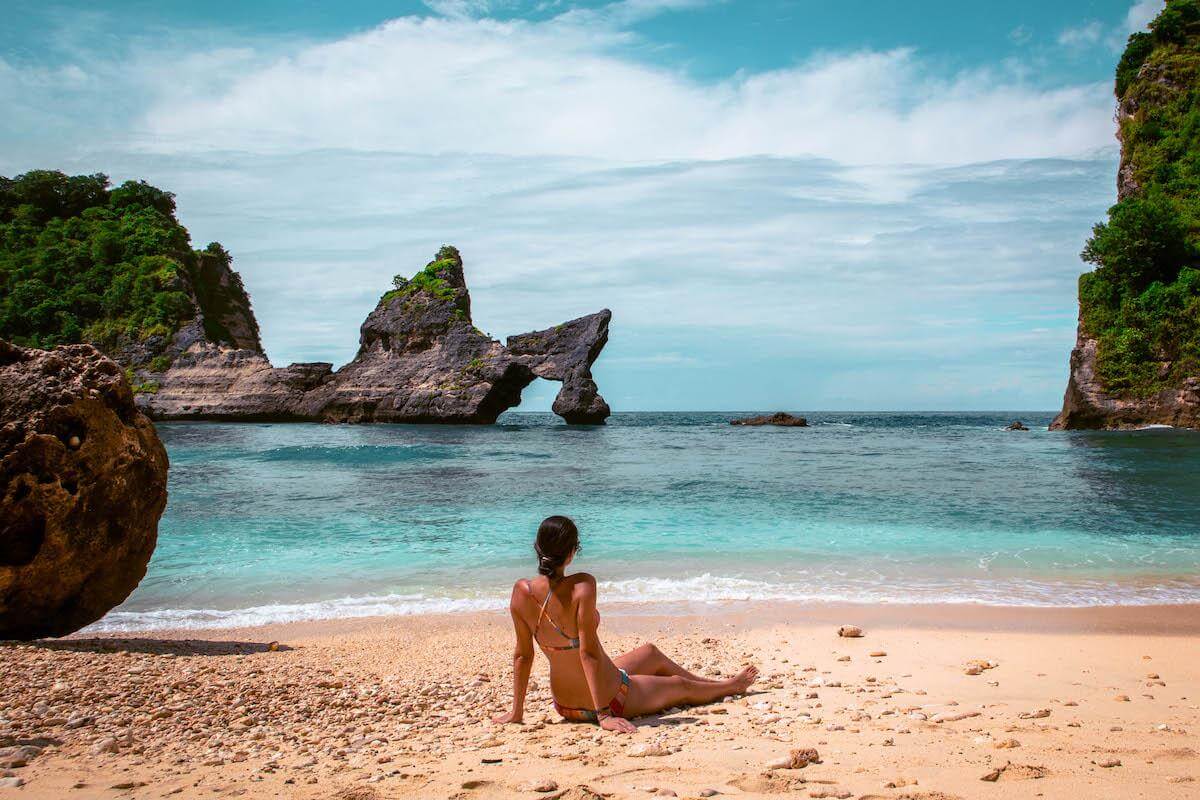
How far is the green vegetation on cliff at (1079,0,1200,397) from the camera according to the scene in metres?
34.8

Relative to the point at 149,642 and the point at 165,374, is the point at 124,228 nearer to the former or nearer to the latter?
the point at 165,374

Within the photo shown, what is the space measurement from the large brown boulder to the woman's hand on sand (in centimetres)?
447

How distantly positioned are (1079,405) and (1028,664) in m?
39.3

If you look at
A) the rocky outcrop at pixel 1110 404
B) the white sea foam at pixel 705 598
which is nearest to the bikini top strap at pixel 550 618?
the white sea foam at pixel 705 598

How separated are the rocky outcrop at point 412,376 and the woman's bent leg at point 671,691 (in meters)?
43.1

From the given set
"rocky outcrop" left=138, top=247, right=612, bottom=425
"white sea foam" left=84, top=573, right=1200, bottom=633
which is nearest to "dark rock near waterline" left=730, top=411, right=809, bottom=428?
"rocky outcrop" left=138, top=247, right=612, bottom=425

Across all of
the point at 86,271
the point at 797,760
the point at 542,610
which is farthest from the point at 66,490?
the point at 86,271

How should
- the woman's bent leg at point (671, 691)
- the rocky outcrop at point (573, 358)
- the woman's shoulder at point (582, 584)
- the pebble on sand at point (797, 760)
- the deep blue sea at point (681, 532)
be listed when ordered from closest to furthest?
the pebble on sand at point (797, 760) < the woman's shoulder at point (582, 584) < the woman's bent leg at point (671, 691) < the deep blue sea at point (681, 532) < the rocky outcrop at point (573, 358)

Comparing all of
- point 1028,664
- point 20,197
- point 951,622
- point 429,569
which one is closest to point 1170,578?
point 951,622

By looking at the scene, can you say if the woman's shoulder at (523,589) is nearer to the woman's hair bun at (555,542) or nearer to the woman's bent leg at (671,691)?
the woman's hair bun at (555,542)

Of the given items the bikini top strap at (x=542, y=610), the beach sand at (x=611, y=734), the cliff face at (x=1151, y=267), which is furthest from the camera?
the cliff face at (x=1151, y=267)

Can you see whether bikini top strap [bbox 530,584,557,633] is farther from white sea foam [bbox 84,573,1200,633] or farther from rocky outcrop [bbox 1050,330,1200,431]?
rocky outcrop [bbox 1050,330,1200,431]

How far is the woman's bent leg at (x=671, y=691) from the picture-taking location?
14.1ft

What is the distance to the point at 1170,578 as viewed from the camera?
8820mm
